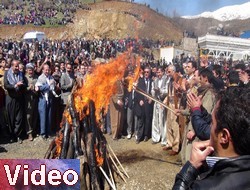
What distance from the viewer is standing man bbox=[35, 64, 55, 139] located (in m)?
8.93

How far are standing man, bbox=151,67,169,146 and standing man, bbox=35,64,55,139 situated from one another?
3058 millimetres

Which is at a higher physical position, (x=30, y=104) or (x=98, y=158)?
(x=30, y=104)

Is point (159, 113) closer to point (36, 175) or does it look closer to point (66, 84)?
point (66, 84)

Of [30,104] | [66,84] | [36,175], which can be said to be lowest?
[36,175]

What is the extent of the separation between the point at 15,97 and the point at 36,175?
4.64m

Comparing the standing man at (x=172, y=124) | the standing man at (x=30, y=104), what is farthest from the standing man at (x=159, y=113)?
the standing man at (x=30, y=104)

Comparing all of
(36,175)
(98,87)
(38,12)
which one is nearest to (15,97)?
(98,87)

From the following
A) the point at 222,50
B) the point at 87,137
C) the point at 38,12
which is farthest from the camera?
the point at 38,12

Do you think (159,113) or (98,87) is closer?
(98,87)

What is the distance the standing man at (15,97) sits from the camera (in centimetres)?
861

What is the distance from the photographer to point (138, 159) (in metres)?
7.48

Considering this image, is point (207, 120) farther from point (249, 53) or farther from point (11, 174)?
point (249, 53)

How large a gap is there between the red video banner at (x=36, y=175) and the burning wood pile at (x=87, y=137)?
0.70 metres

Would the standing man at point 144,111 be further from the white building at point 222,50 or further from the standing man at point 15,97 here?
the white building at point 222,50
